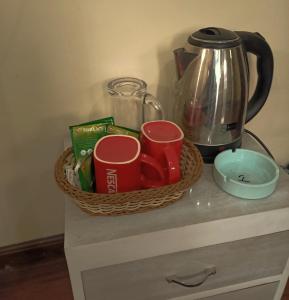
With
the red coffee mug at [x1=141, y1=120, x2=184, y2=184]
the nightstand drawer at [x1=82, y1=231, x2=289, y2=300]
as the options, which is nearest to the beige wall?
the red coffee mug at [x1=141, y1=120, x2=184, y2=184]

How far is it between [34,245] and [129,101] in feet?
2.22

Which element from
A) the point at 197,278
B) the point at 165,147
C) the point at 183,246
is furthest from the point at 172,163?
the point at 197,278

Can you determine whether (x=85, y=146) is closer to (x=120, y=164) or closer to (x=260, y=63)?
(x=120, y=164)

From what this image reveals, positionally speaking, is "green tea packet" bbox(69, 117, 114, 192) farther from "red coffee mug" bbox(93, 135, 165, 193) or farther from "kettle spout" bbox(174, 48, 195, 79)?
"kettle spout" bbox(174, 48, 195, 79)

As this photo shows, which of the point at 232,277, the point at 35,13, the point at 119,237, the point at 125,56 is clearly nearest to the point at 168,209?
the point at 119,237

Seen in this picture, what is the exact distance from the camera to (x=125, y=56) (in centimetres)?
91

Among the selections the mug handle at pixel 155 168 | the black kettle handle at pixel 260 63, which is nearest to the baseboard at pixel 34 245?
the mug handle at pixel 155 168

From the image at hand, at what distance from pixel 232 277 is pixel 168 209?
0.24 metres

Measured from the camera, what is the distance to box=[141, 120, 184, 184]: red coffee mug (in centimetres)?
68

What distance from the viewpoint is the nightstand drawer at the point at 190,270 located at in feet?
2.32

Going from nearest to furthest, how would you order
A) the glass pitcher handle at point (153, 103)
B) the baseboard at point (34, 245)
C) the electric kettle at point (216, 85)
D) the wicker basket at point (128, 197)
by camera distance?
1. the wicker basket at point (128, 197)
2. the electric kettle at point (216, 85)
3. the glass pitcher handle at point (153, 103)
4. the baseboard at point (34, 245)

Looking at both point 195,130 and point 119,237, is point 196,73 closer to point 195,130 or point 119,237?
point 195,130

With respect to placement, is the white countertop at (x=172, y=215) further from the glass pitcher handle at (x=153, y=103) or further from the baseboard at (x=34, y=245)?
the baseboard at (x=34, y=245)

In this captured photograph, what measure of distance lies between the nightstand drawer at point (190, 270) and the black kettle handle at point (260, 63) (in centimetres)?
32
